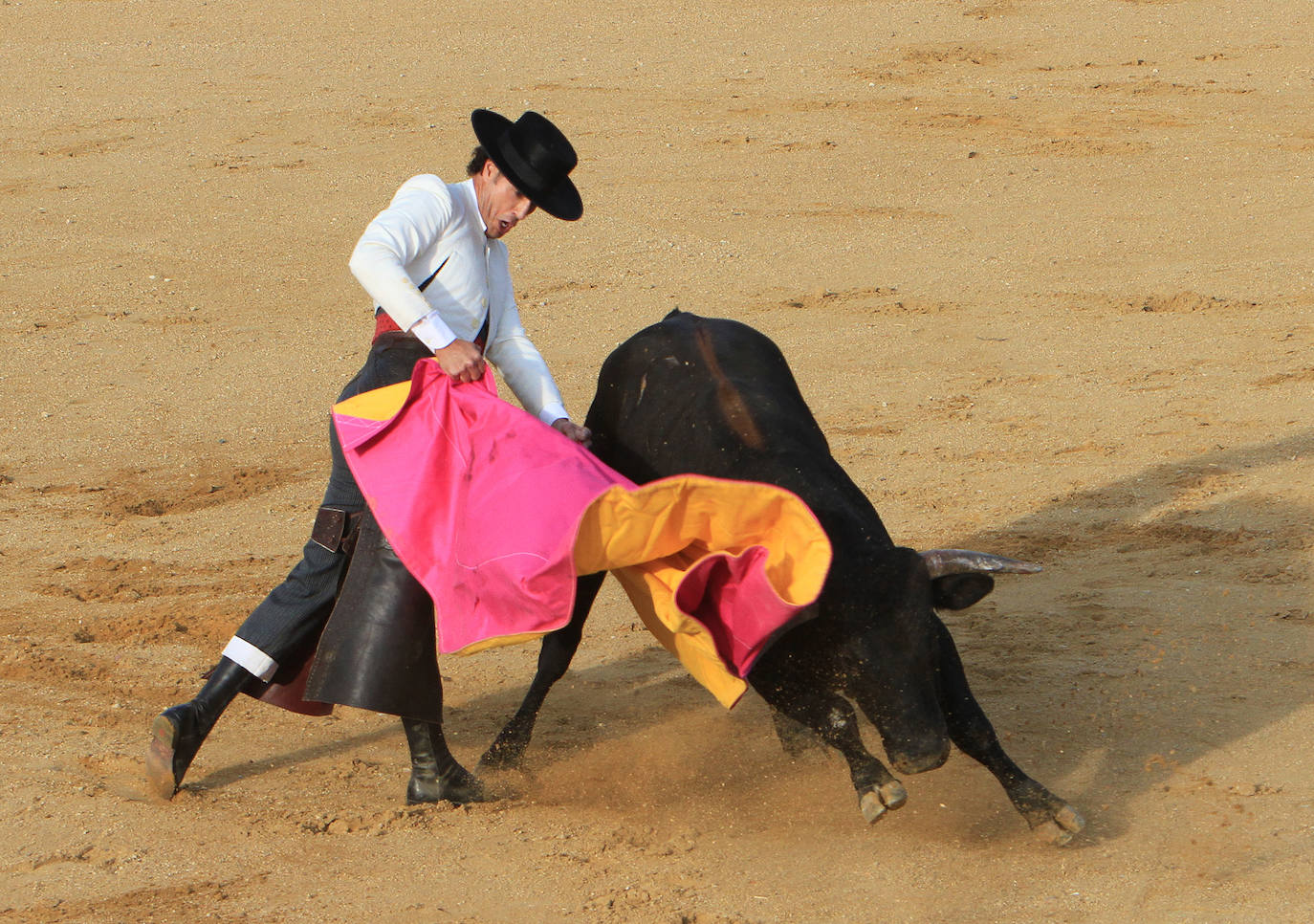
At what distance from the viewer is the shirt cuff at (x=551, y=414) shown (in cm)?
421

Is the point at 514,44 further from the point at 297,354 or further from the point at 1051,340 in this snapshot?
the point at 1051,340

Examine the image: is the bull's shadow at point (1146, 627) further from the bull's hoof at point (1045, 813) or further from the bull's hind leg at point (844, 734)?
the bull's hind leg at point (844, 734)

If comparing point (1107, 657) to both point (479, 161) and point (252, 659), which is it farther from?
point (252, 659)

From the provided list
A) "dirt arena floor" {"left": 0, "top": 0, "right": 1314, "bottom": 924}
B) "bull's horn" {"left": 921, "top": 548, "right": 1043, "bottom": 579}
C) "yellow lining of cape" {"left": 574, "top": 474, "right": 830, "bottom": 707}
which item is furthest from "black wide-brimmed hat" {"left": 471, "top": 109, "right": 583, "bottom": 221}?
"dirt arena floor" {"left": 0, "top": 0, "right": 1314, "bottom": 924}

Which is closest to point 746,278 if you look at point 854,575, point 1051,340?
point 1051,340

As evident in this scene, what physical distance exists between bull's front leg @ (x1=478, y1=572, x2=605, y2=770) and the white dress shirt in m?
0.60

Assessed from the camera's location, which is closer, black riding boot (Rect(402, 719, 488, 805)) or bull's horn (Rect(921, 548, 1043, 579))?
bull's horn (Rect(921, 548, 1043, 579))

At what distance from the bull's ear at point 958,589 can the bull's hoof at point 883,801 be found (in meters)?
0.46

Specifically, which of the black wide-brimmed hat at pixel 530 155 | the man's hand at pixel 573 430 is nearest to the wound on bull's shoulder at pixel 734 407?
the man's hand at pixel 573 430

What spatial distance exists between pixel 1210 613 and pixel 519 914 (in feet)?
9.32

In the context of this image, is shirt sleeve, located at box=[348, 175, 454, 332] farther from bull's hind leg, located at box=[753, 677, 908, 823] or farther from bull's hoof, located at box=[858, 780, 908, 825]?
bull's hoof, located at box=[858, 780, 908, 825]

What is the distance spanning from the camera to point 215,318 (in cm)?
880

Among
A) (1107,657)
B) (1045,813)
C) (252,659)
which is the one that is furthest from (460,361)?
(1107,657)

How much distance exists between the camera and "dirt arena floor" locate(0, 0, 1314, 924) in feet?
12.3
